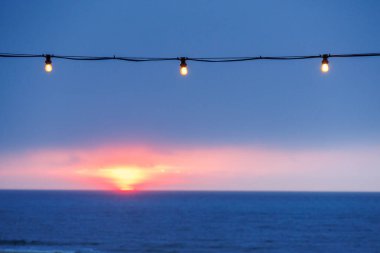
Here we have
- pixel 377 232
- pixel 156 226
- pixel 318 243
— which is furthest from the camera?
pixel 156 226

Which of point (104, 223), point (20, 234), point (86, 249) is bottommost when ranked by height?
point (86, 249)

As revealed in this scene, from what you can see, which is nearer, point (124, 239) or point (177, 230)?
point (124, 239)

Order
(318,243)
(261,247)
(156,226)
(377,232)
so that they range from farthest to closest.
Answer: (156,226) → (377,232) → (318,243) → (261,247)

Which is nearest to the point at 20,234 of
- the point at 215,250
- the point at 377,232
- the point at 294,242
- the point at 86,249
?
the point at 86,249

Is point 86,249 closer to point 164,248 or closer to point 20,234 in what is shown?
point 164,248

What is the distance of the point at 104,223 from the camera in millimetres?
77375

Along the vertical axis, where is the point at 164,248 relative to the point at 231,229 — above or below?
below

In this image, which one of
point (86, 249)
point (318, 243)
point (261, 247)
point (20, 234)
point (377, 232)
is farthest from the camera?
point (377, 232)

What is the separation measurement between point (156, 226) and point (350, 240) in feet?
91.1

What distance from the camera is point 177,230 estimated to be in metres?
66.8

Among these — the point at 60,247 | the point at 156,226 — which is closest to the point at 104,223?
the point at 156,226

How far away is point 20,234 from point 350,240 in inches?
1520

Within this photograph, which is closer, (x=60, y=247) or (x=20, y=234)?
(x=60, y=247)

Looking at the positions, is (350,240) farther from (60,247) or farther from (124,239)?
(60,247)
